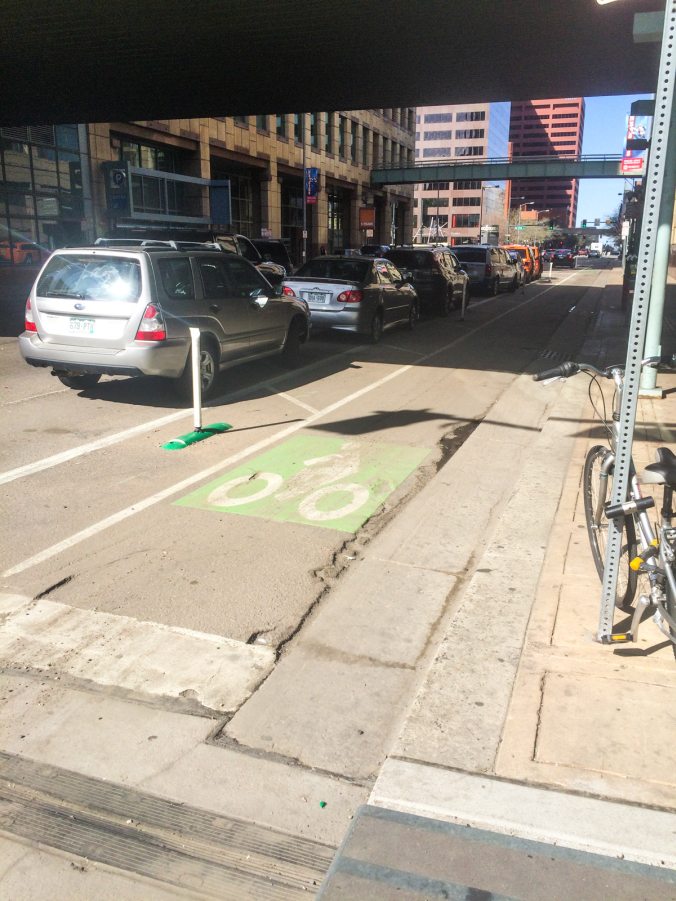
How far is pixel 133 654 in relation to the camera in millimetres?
4008

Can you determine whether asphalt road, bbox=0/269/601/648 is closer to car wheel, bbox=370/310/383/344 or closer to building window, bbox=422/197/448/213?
car wheel, bbox=370/310/383/344

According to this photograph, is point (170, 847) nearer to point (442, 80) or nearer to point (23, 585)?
point (23, 585)

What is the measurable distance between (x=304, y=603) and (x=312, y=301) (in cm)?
1130

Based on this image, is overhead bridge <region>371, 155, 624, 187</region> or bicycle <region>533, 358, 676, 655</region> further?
overhead bridge <region>371, 155, 624, 187</region>

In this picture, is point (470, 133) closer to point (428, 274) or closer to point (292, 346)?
point (428, 274)

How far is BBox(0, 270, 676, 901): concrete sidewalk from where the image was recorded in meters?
2.58

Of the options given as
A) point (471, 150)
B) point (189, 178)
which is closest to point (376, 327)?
point (189, 178)

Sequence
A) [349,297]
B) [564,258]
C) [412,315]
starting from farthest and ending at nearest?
[564,258]
[412,315]
[349,297]

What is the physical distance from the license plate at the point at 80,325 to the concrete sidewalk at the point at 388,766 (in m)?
5.45

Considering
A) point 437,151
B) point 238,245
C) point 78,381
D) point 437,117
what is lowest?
point 78,381

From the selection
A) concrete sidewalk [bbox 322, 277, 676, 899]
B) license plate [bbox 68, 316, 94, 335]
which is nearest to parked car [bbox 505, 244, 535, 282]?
license plate [bbox 68, 316, 94, 335]

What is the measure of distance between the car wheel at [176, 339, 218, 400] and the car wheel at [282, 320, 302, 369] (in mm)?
2453

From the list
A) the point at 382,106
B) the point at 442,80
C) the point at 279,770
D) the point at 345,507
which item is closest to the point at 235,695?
the point at 279,770

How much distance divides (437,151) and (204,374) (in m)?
146
